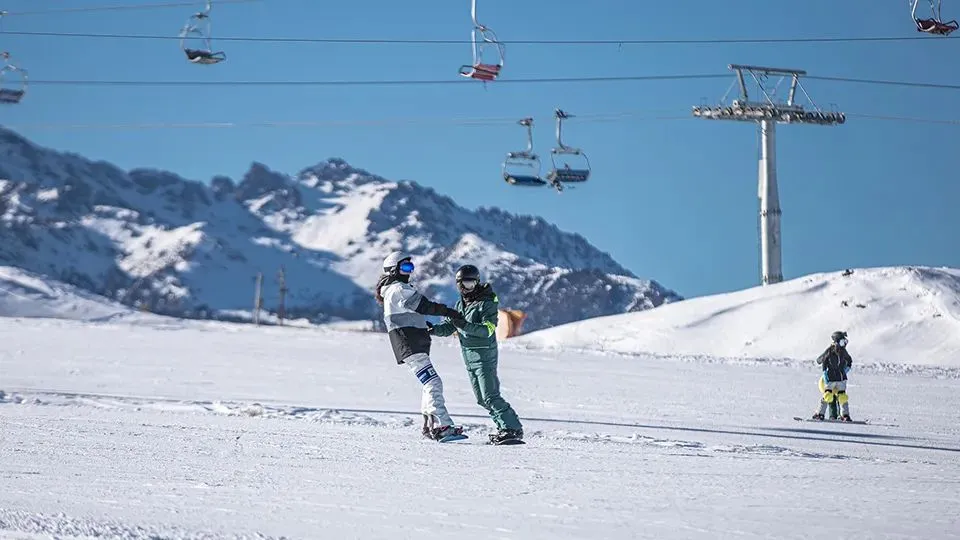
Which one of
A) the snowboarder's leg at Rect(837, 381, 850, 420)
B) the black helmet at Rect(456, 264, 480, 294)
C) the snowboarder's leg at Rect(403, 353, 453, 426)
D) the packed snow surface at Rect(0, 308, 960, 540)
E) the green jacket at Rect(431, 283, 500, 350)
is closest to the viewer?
the packed snow surface at Rect(0, 308, 960, 540)

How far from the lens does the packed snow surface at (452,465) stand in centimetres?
621

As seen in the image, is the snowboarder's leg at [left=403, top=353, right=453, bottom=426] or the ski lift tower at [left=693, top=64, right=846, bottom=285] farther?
the ski lift tower at [left=693, top=64, right=846, bottom=285]

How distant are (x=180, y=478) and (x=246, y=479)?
403 millimetres

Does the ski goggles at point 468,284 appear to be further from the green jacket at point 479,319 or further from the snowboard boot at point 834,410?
the snowboard boot at point 834,410

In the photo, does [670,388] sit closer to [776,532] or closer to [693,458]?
[693,458]

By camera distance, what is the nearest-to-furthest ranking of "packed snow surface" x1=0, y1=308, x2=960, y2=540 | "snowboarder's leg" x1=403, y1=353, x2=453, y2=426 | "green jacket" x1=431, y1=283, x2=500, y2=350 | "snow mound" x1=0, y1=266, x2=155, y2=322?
"packed snow surface" x1=0, y1=308, x2=960, y2=540
"green jacket" x1=431, y1=283, x2=500, y2=350
"snowboarder's leg" x1=403, y1=353, x2=453, y2=426
"snow mound" x1=0, y1=266, x2=155, y2=322

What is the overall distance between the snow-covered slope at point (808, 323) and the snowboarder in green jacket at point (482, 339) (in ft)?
81.2

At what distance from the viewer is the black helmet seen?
34.9 feet

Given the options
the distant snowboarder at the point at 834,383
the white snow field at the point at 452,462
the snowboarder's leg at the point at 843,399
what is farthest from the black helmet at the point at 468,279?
the snowboarder's leg at the point at 843,399

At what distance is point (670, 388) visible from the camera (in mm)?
21719

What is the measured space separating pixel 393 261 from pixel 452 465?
2783 millimetres

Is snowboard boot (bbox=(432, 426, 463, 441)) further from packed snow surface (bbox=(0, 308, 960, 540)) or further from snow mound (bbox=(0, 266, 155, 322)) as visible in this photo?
snow mound (bbox=(0, 266, 155, 322))

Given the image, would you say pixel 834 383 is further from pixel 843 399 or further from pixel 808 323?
pixel 808 323

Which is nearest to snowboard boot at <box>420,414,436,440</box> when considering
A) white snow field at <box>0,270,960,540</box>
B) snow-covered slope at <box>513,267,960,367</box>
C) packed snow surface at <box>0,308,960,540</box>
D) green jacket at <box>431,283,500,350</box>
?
white snow field at <box>0,270,960,540</box>
